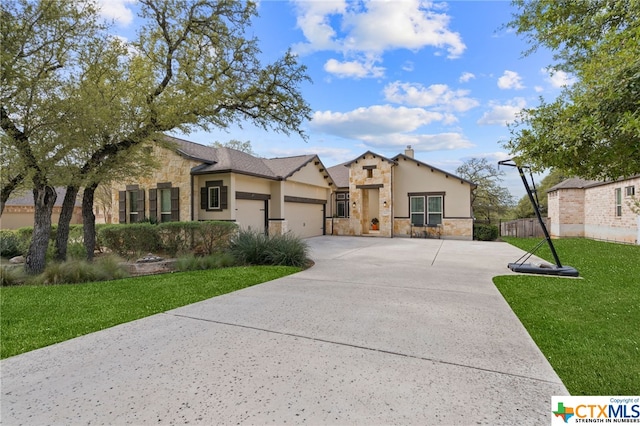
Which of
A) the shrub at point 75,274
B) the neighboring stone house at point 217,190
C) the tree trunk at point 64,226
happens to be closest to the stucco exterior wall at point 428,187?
the neighboring stone house at point 217,190

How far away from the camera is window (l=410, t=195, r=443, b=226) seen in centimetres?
1917

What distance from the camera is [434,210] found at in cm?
1930

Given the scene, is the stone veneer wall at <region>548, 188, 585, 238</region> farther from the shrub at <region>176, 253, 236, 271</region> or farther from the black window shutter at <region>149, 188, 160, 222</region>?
the black window shutter at <region>149, 188, 160, 222</region>

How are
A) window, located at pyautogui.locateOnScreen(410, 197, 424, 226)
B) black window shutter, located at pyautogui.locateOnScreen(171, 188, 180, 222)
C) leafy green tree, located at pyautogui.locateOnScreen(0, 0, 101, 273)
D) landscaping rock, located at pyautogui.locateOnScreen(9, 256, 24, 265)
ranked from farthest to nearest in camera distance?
window, located at pyautogui.locateOnScreen(410, 197, 424, 226), black window shutter, located at pyautogui.locateOnScreen(171, 188, 180, 222), landscaping rock, located at pyautogui.locateOnScreen(9, 256, 24, 265), leafy green tree, located at pyautogui.locateOnScreen(0, 0, 101, 273)

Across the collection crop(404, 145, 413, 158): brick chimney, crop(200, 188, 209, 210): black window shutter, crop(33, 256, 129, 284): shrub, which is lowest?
crop(33, 256, 129, 284): shrub

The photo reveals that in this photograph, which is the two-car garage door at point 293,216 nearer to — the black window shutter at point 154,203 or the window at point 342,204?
the window at point 342,204

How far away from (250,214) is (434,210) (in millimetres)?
11444

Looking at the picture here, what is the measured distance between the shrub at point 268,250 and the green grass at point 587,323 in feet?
17.6

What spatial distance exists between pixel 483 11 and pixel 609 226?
14938 millimetres

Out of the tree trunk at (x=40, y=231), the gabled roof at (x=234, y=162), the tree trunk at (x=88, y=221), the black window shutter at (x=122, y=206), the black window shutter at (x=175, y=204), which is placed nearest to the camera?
the tree trunk at (x=40, y=231)

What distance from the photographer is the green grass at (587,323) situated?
9.29ft

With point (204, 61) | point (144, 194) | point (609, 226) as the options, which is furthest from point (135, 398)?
point (609, 226)

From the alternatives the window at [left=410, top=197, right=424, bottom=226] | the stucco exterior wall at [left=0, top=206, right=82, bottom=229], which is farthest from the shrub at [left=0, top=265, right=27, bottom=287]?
the stucco exterior wall at [left=0, top=206, right=82, bottom=229]

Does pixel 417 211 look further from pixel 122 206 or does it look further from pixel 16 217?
pixel 16 217
